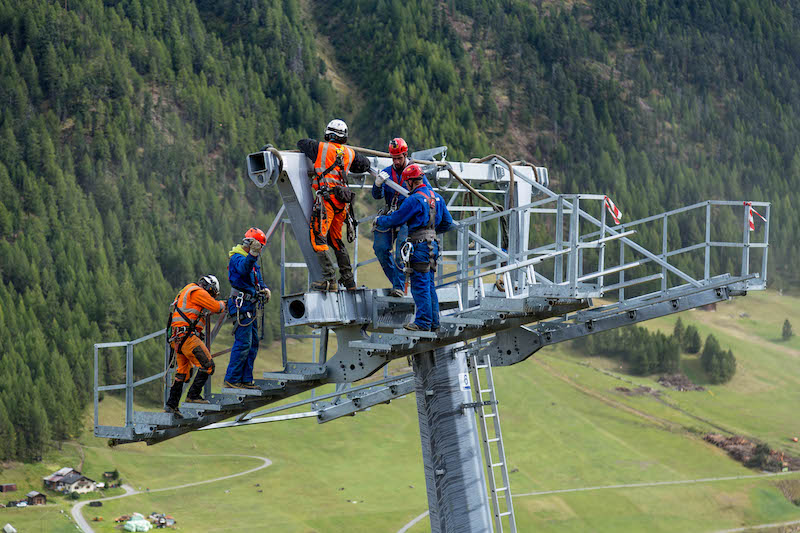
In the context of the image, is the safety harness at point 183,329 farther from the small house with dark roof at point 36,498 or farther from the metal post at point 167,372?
the small house with dark roof at point 36,498

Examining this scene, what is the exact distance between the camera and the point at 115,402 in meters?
61.6

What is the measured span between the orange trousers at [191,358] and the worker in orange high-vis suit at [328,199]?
2.05m

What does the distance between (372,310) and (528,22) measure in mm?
111301

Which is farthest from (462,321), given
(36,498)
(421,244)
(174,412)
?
(36,498)

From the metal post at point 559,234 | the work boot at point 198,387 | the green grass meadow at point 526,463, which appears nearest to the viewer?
the metal post at point 559,234

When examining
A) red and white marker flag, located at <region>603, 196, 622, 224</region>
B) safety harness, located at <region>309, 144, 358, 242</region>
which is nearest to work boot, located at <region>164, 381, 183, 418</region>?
safety harness, located at <region>309, 144, 358, 242</region>

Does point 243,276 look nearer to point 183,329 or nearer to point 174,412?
point 183,329

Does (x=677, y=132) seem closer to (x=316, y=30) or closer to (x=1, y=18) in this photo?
(x=316, y=30)

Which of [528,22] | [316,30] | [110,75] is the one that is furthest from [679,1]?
[110,75]

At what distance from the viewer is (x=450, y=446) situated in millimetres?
17266

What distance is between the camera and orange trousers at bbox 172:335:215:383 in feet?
52.9

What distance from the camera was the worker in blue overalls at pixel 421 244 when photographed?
14617 millimetres

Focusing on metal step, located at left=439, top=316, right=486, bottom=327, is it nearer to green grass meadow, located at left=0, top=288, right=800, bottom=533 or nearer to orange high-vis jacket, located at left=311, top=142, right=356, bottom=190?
orange high-vis jacket, located at left=311, top=142, right=356, bottom=190

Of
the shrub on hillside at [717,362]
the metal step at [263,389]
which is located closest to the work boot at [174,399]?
the metal step at [263,389]
